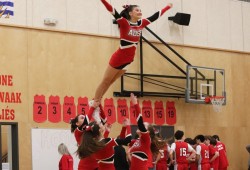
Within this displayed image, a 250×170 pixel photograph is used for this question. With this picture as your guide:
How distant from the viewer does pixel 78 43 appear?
17703 millimetres

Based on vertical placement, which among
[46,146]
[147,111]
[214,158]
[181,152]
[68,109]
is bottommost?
[214,158]

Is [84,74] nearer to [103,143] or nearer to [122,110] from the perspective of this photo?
[122,110]

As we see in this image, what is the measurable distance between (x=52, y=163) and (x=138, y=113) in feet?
25.8

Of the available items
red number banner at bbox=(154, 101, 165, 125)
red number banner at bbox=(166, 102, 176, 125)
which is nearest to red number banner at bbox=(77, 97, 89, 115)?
red number banner at bbox=(154, 101, 165, 125)

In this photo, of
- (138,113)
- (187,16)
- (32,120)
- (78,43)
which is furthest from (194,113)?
(138,113)

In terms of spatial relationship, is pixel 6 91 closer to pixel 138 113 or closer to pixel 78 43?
pixel 78 43

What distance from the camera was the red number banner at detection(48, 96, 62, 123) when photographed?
16719mm

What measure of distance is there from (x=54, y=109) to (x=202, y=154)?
14.6ft

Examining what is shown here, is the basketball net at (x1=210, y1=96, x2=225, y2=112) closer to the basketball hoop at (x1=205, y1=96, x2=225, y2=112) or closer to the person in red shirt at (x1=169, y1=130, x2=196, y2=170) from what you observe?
the basketball hoop at (x1=205, y1=96, x2=225, y2=112)

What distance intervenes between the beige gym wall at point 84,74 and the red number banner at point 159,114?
0.68 m

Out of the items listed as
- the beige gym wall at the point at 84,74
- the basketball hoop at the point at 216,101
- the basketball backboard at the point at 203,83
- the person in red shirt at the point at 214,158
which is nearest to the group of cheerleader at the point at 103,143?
the beige gym wall at the point at 84,74

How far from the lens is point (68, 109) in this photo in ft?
56.1

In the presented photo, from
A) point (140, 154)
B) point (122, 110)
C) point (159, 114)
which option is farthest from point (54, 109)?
point (140, 154)

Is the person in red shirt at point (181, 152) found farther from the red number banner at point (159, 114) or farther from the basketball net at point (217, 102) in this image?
the basketball net at point (217, 102)
